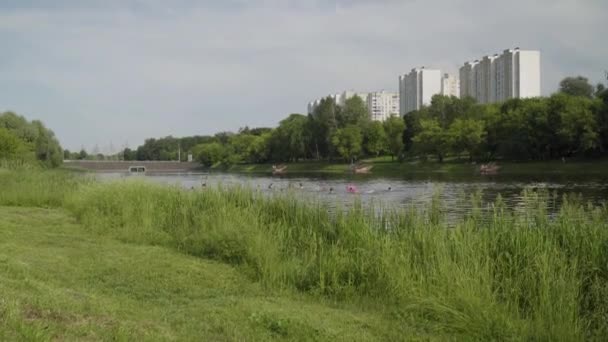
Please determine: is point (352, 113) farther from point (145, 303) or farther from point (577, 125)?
point (145, 303)

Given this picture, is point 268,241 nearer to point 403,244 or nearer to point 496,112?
point 403,244

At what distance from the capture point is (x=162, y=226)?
1600 centimetres

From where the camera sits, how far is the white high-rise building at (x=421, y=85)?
16288 cm

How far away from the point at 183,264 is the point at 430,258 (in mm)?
4791

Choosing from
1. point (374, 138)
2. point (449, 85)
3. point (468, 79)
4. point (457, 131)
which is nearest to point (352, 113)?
point (374, 138)

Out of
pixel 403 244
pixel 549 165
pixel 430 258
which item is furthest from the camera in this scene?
pixel 549 165

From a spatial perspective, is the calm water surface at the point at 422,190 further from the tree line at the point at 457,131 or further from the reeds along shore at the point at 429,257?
the tree line at the point at 457,131

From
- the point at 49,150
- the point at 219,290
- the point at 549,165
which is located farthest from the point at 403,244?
the point at 49,150

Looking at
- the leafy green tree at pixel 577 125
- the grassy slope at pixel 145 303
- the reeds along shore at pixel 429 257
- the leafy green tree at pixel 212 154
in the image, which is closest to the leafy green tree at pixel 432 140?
the leafy green tree at pixel 577 125

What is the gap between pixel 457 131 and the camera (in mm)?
92562

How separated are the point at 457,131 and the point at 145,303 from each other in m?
89.5

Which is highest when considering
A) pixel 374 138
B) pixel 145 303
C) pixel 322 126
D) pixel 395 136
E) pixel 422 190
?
pixel 322 126

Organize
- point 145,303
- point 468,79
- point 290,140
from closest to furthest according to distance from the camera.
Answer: point 145,303 → point 290,140 → point 468,79

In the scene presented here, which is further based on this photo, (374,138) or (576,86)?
(374,138)
